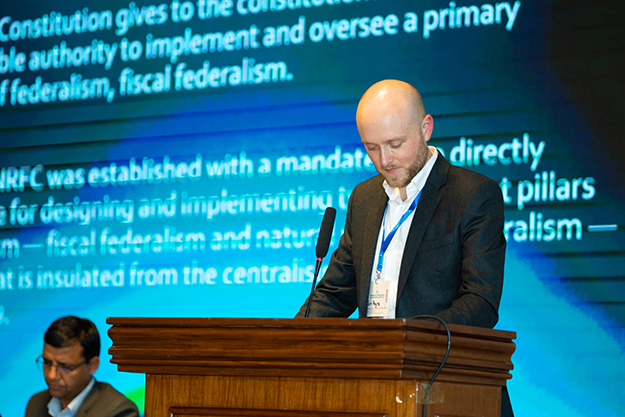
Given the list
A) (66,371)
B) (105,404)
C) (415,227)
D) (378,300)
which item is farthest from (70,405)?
(415,227)

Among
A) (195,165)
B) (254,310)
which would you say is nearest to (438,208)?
(254,310)

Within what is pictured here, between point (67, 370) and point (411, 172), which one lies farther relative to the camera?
point (67, 370)

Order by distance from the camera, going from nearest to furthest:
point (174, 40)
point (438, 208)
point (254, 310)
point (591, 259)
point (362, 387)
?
point (362, 387)
point (438, 208)
point (591, 259)
point (254, 310)
point (174, 40)

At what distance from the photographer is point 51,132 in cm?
A: 525

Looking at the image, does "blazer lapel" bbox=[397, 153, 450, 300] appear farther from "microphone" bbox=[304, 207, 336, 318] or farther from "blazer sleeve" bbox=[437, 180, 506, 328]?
"microphone" bbox=[304, 207, 336, 318]

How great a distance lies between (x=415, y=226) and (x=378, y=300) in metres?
0.23

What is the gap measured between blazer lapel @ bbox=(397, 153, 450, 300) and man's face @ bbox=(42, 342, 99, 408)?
4.83ft

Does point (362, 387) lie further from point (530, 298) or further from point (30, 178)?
point (30, 178)

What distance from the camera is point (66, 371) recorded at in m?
3.28

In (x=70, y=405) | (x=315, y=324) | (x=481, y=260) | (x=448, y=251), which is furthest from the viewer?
(x=70, y=405)

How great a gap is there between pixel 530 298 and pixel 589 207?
48 cm

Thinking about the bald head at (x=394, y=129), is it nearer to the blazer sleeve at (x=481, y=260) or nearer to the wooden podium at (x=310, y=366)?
the blazer sleeve at (x=481, y=260)

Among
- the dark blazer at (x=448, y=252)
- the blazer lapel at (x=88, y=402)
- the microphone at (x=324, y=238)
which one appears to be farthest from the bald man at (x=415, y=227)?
the blazer lapel at (x=88, y=402)

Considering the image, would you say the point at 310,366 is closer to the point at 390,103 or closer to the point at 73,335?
the point at 390,103
